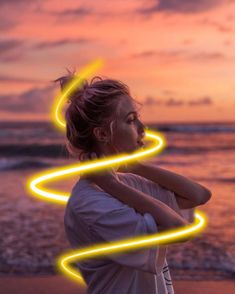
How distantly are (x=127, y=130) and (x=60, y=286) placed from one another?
3.65 metres

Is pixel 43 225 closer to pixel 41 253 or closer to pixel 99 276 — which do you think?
pixel 41 253

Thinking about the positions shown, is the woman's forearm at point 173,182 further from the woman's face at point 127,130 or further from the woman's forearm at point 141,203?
the woman's forearm at point 141,203

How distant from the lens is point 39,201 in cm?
912

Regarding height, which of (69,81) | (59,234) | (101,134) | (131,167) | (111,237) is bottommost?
(59,234)

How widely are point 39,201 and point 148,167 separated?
7.23 metres

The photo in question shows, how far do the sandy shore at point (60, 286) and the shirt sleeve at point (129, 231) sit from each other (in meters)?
3.44

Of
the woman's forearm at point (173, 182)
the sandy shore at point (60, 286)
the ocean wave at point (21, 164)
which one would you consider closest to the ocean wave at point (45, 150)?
the ocean wave at point (21, 164)

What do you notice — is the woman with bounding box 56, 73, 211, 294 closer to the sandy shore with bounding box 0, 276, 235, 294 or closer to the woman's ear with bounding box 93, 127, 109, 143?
the woman's ear with bounding box 93, 127, 109, 143

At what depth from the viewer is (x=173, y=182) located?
6.89ft

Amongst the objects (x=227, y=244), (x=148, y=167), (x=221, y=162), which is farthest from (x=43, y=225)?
(x=221, y=162)

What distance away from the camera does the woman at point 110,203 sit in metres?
1.74

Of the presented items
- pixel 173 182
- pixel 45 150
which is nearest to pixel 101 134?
pixel 173 182

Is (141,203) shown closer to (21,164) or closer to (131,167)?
(131,167)

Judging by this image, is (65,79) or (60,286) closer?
(65,79)
